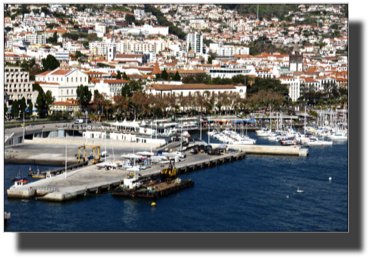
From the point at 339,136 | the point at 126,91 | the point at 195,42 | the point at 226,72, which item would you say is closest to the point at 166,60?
the point at 195,42

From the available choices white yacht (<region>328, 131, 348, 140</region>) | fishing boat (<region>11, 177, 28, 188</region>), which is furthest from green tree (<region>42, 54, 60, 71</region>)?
fishing boat (<region>11, 177, 28, 188</region>)

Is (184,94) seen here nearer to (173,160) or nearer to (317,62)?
(173,160)

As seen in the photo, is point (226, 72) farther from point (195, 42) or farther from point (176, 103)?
point (195, 42)

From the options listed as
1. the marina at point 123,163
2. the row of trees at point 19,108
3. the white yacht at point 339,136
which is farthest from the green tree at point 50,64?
the white yacht at point 339,136

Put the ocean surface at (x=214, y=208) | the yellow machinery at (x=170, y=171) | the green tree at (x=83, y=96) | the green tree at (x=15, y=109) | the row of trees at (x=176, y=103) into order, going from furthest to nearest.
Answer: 1. the green tree at (x=83, y=96)
2. the row of trees at (x=176, y=103)
3. the green tree at (x=15, y=109)
4. the yellow machinery at (x=170, y=171)
5. the ocean surface at (x=214, y=208)

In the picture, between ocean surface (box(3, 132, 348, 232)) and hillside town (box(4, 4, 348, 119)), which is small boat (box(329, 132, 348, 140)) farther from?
ocean surface (box(3, 132, 348, 232))

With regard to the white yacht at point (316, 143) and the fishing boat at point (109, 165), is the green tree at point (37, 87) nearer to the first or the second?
the white yacht at point (316, 143)
